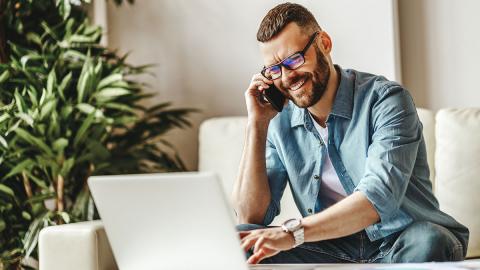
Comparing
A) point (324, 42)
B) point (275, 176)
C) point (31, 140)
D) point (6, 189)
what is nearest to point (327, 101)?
point (324, 42)

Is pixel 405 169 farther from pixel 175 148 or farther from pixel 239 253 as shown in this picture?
pixel 175 148

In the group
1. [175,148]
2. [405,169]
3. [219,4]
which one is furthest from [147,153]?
[405,169]

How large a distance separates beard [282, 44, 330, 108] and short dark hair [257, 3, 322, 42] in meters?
0.07

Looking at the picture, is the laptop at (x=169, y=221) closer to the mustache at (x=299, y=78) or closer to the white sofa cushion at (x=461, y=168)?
the mustache at (x=299, y=78)

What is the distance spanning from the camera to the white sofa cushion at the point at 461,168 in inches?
95.2

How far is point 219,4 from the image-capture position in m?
3.23

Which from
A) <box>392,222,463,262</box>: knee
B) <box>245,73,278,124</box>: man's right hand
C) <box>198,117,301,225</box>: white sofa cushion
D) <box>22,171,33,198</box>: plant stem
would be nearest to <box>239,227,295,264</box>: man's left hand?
<box>392,222,463,262</box>: knee

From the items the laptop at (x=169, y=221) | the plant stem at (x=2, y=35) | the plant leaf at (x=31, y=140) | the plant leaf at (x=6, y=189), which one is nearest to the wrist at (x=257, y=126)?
the laptop at (x=169, y=221)

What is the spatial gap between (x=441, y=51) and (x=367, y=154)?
3.58 feet

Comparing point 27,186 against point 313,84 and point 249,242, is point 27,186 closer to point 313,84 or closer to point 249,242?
point 313,84

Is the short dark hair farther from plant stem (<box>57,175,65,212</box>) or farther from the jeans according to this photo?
plant stem (<box>57,175,65,212</box>)

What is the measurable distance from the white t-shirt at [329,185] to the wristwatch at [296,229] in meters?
0.44

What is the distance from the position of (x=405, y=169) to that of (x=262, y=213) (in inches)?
17.9

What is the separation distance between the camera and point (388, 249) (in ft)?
6.22
